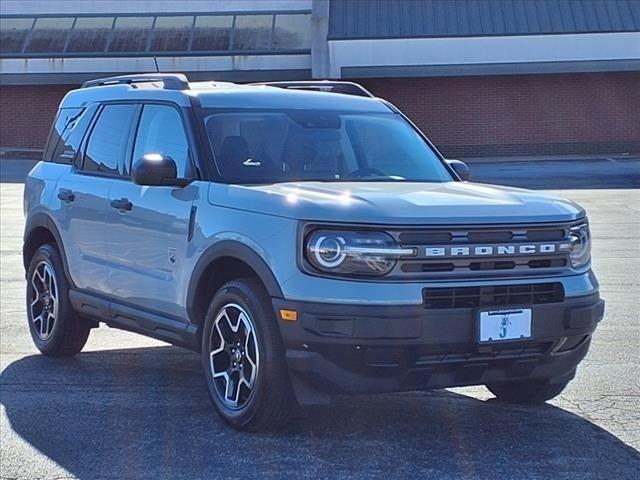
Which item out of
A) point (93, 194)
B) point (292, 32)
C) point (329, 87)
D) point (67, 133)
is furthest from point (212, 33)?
point (93, 194)

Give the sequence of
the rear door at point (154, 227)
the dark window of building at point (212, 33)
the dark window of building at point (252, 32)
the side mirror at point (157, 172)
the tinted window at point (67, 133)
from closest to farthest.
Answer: the side mirror at point (157, 172) < the rear door at point (154, 227) < the tinted window at point (67, 133) < the dark window of building at point (252, 32) < the dark window of building at point (212, 33)

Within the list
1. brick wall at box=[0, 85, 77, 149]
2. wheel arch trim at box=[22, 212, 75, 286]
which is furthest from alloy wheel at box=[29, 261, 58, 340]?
brick wall at box=[0, 85, 77, 149]

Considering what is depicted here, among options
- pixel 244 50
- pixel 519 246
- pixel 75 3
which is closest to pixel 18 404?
pixel 519 246

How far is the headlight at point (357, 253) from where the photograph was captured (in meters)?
4.96

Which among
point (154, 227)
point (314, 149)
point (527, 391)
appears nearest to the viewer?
point (527, 391)

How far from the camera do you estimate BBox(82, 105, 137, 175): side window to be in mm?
7004

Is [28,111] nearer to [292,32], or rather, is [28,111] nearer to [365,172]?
[292,32]

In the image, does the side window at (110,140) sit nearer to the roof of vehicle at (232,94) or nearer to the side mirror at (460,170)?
the roof of vehicle at (232,94)

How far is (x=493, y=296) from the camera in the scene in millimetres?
5113

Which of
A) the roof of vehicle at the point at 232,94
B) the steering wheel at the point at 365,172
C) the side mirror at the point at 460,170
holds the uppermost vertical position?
the roof of vehicle at the point at 232,94

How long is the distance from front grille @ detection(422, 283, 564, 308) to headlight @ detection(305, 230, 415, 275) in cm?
24

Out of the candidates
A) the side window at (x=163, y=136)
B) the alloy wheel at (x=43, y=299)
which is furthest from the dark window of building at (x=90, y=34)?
the side window at (x=163, y=136)

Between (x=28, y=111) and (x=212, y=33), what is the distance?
6985 millimetres

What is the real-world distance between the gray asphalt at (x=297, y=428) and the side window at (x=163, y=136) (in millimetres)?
1540
